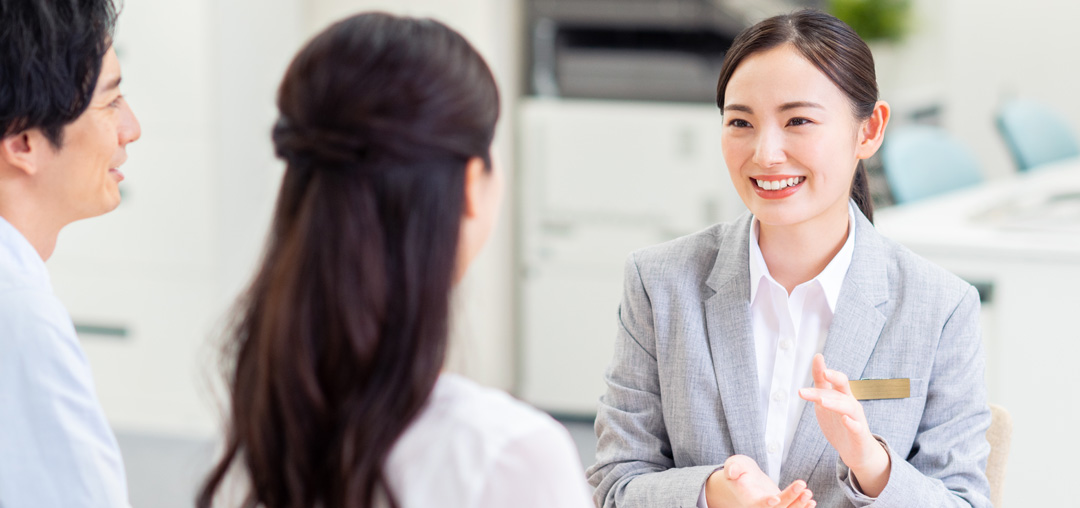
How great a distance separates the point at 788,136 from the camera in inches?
49.6

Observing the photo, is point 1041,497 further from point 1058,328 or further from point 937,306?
point 937,306

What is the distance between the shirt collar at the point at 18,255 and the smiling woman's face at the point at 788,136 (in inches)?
32.2

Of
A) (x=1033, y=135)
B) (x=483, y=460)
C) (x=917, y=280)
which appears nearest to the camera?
Result: (x=483, y=460)

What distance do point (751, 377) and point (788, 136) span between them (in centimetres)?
30

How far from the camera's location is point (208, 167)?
10.9 feet

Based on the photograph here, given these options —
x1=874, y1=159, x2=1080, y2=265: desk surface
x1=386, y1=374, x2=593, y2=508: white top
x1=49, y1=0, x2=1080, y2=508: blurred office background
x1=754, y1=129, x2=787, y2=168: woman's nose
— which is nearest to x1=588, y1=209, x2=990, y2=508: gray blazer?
x1=754, y1=129, x2=787, y2=168: woman's nose

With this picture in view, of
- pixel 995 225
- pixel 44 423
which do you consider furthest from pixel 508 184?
pixel 44 423

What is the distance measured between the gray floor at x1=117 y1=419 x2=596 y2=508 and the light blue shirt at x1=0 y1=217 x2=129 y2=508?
1.91 m

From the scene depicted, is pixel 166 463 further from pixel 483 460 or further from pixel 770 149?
pixel 483 460

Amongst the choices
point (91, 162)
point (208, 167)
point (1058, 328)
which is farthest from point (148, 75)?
point (1058, 328)

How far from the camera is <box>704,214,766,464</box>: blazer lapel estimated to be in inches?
50.3

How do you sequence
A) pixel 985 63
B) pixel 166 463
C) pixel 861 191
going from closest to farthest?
pixel 861 191
pixel 166 463
pixel 985 63

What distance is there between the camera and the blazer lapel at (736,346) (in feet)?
4.19

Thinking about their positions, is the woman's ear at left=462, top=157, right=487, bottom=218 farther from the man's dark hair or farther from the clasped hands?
the man's dark hair
